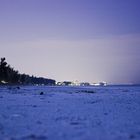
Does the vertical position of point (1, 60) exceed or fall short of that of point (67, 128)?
it exceeds it

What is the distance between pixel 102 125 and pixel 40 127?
387cm

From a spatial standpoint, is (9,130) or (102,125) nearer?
(9,130)

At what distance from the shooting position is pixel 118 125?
1838cm

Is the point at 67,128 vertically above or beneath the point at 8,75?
beneath

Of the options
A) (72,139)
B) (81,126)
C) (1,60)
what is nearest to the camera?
(72,139)

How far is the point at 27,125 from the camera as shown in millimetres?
18047

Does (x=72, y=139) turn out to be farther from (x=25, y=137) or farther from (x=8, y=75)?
(x=8, y=75)

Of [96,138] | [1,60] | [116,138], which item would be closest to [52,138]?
[96,138]

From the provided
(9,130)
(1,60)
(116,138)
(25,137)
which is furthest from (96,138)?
(1,60)

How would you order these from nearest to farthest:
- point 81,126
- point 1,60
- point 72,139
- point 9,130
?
1. point 72,139
2. point 9,130
3. point 81,126
4. point 1,60

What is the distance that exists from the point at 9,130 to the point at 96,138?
503cm

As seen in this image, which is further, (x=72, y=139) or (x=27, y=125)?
(x=27, y=125)

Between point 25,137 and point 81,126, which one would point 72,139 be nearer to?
point 25,137

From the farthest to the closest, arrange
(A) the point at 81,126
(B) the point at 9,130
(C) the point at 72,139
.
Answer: (A) the point at 81,126 < (B) the point at 9,130 < (C) the point at 72,139
